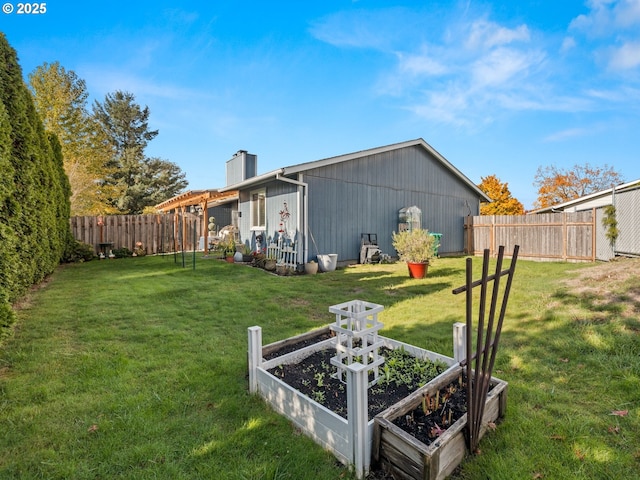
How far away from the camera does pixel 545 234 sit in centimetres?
1069

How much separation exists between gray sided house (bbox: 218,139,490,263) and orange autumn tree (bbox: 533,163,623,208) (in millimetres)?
18936

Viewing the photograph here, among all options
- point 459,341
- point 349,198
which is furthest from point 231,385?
point 349,198

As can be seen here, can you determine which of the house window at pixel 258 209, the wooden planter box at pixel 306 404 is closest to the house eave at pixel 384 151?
the house window at pixel 258 209

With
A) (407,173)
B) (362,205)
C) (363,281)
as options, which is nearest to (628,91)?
(407,173)

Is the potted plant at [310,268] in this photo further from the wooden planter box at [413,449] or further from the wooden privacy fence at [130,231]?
the wooden planter box at [413,449]

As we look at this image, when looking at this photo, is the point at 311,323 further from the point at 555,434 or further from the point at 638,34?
the point at 638,34

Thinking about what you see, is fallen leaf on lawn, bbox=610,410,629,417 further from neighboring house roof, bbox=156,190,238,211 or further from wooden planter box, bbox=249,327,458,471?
neighboring house roof, bbox=156,190,238,211

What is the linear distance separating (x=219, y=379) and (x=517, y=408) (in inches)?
90.8

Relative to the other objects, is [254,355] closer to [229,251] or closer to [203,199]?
[229,251]

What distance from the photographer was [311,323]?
4094 millimetres

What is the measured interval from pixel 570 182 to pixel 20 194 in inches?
1361

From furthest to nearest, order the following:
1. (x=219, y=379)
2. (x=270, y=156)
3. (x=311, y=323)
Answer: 1. (x=270, y=156)
2. (x=311, y=323)
3. (x=219, y=379)

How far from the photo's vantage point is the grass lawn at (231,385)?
65.6 inches

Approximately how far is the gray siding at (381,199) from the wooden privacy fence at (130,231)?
4.76 meters
